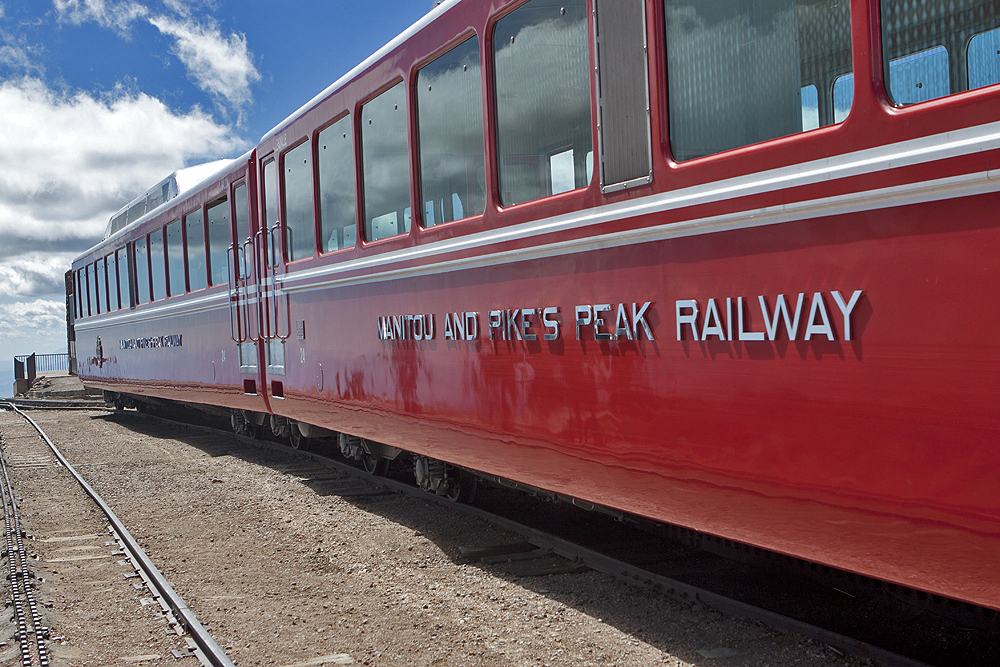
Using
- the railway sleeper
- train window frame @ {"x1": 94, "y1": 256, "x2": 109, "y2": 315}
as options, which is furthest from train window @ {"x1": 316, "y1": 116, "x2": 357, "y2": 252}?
train window frame @ {"x1": 94, "y1": 256, "x2": 109, "y2": 315}

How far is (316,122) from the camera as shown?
268 inches

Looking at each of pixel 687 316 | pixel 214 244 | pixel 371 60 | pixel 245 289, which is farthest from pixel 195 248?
pixel 687 316

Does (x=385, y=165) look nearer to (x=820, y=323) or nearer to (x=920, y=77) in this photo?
(x=820, y=323)

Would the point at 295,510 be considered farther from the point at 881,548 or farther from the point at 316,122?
the point at 881,548

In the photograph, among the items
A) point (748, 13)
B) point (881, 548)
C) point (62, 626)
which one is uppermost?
point (748, 13)

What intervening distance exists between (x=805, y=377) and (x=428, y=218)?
2.93m

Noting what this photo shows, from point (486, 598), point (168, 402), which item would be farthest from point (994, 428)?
point (168, 402)

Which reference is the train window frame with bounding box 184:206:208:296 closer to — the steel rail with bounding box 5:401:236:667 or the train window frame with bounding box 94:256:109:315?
the steel rail with bounding box 5:401:236:667

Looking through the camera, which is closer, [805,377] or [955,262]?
[955,262]

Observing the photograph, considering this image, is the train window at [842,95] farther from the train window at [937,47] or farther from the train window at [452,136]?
the train window at [452,136]

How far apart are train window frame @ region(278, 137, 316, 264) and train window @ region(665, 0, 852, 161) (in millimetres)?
4291

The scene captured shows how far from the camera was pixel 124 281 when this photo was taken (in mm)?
13945

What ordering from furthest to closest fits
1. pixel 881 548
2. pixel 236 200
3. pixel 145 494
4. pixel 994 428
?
pixel 236 200 < pixel 145 494 < pixel 881 548 < pixel 994 428

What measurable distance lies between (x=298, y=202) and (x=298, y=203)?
0.03ft
